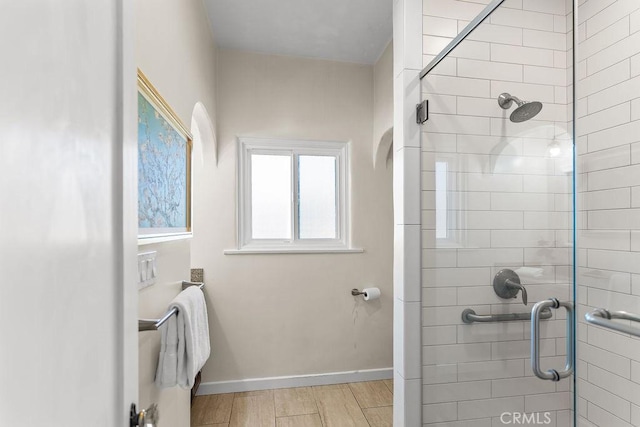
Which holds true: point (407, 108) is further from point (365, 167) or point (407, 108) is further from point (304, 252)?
point (304, 252)

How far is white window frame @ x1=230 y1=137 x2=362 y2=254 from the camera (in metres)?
2.59

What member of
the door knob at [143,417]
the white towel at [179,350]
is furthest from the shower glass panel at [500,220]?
the door knob at [143,417]

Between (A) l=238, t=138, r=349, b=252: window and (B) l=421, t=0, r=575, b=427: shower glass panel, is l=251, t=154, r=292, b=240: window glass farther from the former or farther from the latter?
(B) l=421, t=0, r=575, b=427: shower glass panel

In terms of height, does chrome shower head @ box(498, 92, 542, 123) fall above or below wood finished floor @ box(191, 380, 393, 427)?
above

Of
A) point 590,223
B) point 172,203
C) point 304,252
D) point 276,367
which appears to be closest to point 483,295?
point 590,223

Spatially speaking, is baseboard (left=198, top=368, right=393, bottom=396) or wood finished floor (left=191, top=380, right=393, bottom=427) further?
baseboard (left=198, top=368, right=393, bottom=396)

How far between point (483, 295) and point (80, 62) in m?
1.33

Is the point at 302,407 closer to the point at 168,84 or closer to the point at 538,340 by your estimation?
the point at 538,340

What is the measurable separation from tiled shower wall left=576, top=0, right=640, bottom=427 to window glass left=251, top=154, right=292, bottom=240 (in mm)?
2007

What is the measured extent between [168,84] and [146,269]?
0.73m

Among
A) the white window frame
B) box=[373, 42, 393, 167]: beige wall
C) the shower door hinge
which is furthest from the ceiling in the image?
the shower door hinge

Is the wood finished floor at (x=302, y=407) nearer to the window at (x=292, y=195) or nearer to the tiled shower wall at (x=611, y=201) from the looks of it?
the window at (x=292, y=195)

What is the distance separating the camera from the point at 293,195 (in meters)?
2.68

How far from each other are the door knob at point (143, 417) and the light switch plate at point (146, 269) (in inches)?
17.2
